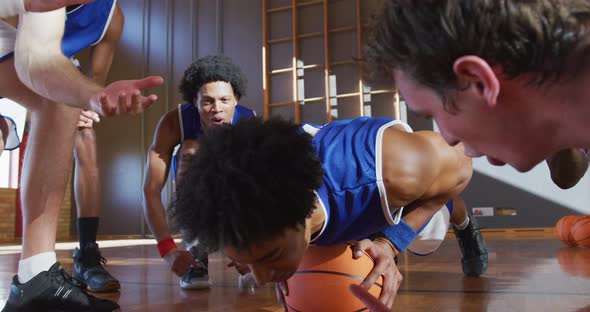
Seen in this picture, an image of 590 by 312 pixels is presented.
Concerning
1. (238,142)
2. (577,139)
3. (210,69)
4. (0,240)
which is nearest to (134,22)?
(0,240)

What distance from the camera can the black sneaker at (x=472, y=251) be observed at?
226 centimetres

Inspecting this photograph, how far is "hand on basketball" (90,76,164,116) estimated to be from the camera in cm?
98

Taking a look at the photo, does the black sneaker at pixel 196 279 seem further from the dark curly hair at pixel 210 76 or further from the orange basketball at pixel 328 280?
the dark curly hair at pixel 210 76

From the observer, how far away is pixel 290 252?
3.98ft

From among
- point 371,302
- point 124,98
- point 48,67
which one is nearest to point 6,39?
point 48,67

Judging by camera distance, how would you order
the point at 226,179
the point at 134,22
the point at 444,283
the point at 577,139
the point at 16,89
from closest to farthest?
the point at 577,139 → the point at 226,179 → the point at 16,89 → the point at 444,283 → the point at 134,22

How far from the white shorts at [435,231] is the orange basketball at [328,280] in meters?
0.70

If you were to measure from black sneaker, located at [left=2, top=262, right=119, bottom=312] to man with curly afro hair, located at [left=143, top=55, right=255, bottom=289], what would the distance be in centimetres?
52

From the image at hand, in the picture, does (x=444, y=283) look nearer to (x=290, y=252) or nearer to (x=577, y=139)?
(x=290, y=252)

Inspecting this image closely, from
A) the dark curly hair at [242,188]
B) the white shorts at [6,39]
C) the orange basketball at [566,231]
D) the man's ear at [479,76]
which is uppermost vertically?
the white shorts at [6,39]

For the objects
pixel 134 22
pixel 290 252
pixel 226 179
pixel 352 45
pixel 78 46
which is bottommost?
pixel 290 252

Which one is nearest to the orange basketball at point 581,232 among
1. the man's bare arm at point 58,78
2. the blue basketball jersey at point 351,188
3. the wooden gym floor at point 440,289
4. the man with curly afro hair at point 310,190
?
the wooden gym floor at point 440,289

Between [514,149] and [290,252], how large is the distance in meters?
0.58

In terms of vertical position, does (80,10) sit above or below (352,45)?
below
